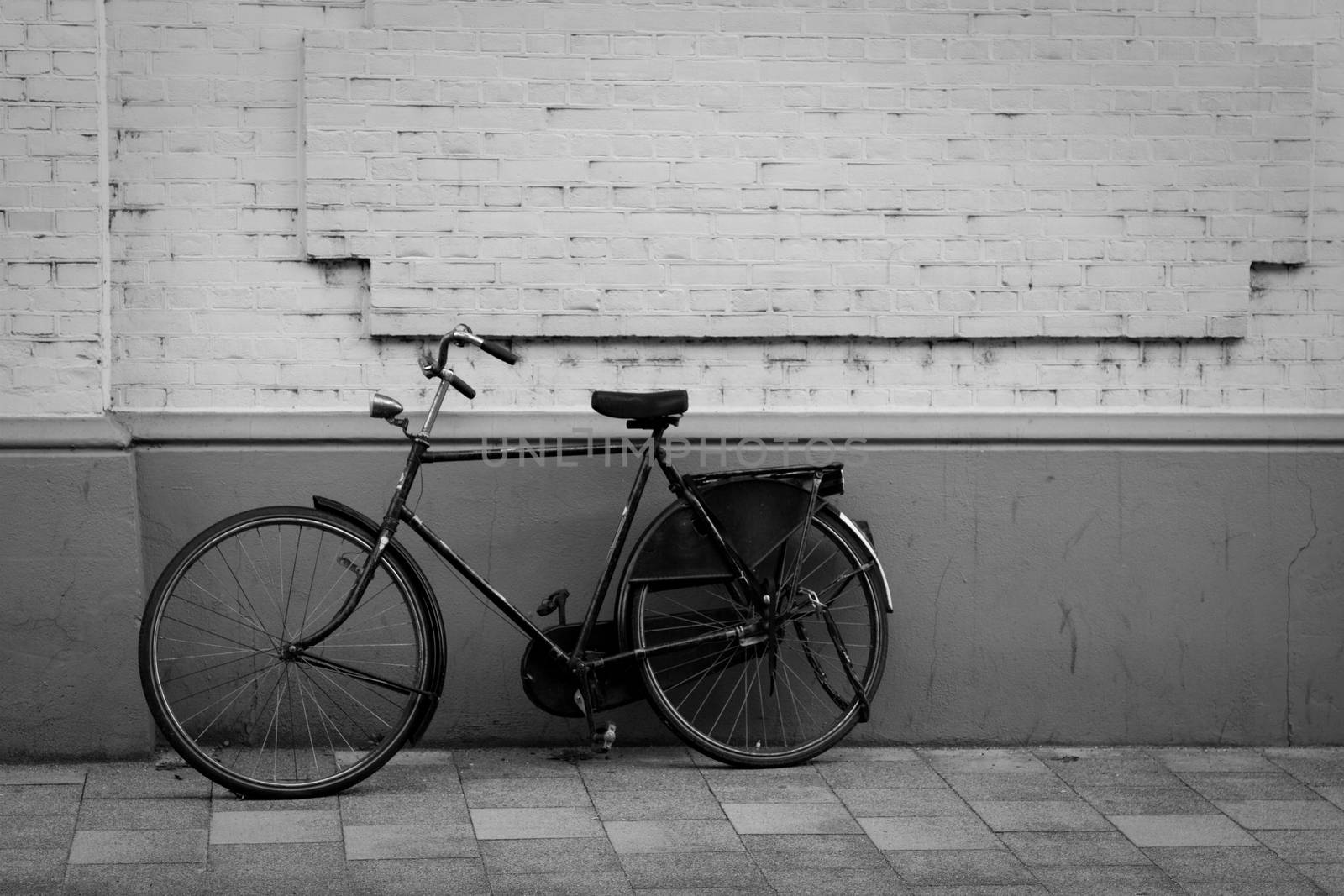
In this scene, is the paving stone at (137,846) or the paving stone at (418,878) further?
the paving stone at (137,846)

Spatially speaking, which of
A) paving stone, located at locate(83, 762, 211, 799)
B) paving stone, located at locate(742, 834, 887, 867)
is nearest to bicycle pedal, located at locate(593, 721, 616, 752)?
paving stone, located at locate(742, 834, 887, 867)

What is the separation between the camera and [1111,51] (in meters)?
5.55

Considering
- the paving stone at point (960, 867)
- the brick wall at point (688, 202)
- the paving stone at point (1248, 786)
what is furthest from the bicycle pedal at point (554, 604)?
the paving stone at point (1248, 786)

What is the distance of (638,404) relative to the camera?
5094mm

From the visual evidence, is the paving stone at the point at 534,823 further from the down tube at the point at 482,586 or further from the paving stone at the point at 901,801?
the paving stone at the point at 901,801

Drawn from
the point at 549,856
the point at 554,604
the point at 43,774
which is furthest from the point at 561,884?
the point at 43,774

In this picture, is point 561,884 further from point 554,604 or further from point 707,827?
point 554,604

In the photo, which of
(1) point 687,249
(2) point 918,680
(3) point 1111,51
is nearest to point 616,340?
(1) point 687,249

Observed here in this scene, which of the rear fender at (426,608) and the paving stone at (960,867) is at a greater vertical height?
the rear fender at (426,608)

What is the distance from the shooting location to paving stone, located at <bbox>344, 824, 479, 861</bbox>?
14.3ft

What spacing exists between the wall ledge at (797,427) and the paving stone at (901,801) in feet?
4.03

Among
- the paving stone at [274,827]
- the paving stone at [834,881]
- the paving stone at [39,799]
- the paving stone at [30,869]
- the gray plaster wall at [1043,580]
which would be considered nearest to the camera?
the paving stone at [30,869]

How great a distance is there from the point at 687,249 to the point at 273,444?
1.56m

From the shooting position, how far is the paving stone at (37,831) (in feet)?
14.3
